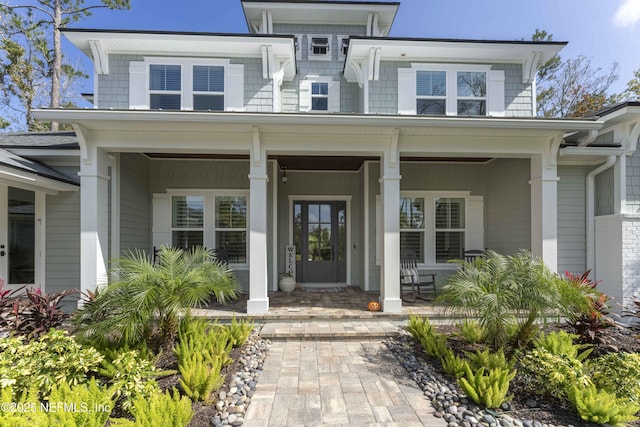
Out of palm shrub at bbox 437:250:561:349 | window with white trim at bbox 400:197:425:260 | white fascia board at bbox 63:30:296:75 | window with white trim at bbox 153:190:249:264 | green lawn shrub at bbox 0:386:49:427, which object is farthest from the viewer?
window with white trim at bbox 400:197:425:260

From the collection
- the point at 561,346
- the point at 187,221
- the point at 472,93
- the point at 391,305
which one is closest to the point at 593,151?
the point at 472,93

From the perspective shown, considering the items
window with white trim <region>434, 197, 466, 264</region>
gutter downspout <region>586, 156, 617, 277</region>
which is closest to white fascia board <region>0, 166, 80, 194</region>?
window with white trim <region>434, 197, 466, 264</region>

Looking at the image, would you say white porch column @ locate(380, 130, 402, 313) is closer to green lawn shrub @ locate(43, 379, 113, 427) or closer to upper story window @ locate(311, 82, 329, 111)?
upper story window @ locate(311, 82, 329, 111)

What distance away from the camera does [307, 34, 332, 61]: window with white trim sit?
7.91 m

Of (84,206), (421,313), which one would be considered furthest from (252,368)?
(84,206)

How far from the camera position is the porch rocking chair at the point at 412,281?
6.02 metres

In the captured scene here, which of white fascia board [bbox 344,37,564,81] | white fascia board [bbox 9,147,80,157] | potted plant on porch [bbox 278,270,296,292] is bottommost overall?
potted plant on porch [bbox 278,270,296,292]

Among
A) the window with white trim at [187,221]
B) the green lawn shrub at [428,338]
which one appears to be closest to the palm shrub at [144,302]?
the green lawn shrub at [428,338]

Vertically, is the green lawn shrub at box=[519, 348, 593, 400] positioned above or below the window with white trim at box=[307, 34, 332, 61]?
below

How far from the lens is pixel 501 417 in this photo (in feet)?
8.16

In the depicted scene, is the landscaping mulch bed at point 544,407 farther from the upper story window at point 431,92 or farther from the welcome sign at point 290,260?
the upper story window at point 431,92

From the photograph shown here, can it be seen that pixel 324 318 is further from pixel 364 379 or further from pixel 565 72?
pixel 565 72

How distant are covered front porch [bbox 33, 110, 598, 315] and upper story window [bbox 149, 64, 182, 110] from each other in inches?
44.9

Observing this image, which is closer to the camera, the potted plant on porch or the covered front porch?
the covered front porch
